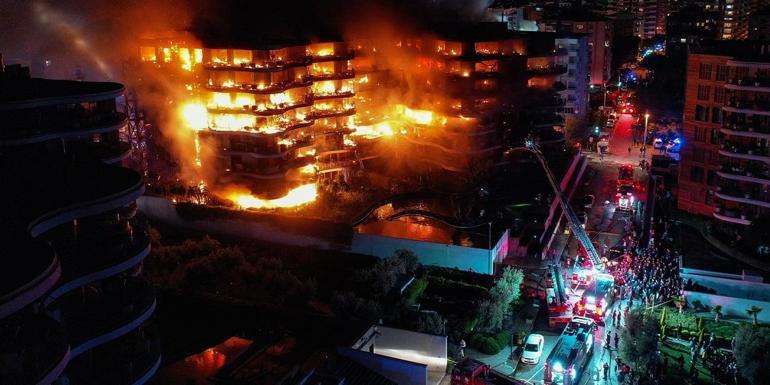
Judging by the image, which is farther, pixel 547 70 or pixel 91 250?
pixel 547 70

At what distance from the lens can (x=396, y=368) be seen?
25609 millimetres

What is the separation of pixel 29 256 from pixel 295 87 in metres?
34.0

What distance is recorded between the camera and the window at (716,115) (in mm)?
43325

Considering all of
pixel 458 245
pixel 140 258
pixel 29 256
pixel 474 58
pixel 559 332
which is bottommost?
pixel 559 332

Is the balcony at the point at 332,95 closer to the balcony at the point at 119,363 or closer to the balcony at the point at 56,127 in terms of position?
the balcony at the point at 56,127

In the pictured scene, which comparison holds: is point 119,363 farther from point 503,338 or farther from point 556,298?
point 556,298

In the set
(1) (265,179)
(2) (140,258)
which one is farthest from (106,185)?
(1) (265,179)

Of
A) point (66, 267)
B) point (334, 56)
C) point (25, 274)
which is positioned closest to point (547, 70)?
point (334, 56)

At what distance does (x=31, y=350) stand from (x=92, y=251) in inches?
229

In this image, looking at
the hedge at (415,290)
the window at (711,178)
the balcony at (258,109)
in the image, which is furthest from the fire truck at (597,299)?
the balcony at (258,109)

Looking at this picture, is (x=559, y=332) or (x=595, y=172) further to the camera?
(x=595, y=172)

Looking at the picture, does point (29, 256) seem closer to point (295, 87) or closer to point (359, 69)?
point (295, 87)

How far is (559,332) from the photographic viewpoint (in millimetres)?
31984

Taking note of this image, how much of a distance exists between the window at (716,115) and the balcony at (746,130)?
1.81 meters
